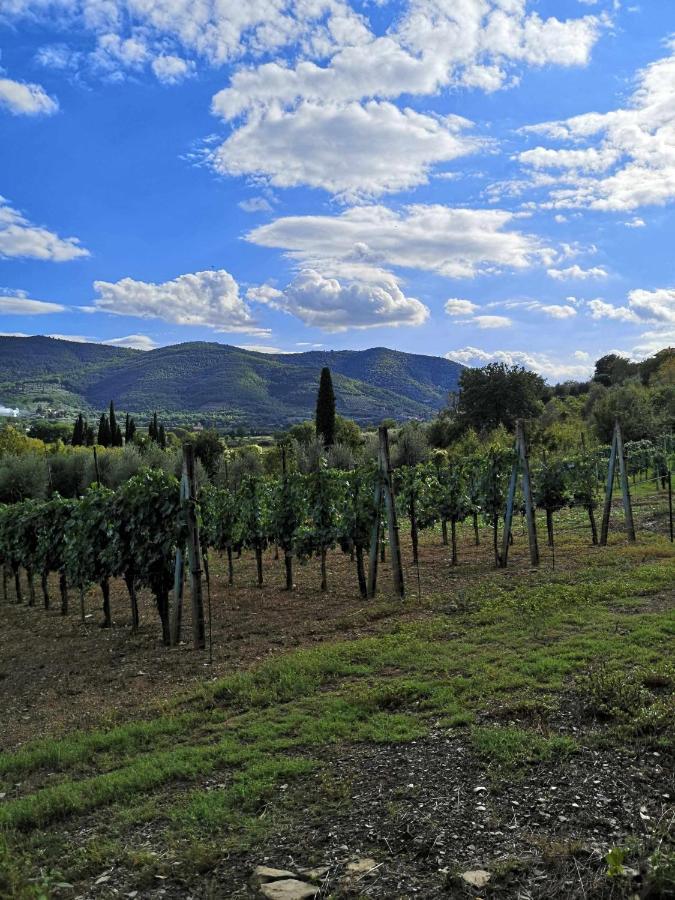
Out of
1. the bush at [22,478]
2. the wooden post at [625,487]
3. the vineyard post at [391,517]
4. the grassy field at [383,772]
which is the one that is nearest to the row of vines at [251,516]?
the vineyard post at [391,517]

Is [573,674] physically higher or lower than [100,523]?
lower

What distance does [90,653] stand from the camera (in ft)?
34.8

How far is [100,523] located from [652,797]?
11349 millimetres

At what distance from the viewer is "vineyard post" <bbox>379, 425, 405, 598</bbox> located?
11672 millimetres

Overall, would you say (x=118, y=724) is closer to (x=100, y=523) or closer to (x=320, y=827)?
(x=320, y=827)

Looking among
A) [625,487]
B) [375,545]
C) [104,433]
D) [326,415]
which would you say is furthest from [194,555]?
[104,433]

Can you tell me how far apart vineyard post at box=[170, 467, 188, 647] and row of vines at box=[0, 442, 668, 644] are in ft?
0.70

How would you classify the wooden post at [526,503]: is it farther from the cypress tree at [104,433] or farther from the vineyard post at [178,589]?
the cypress tree at [104,433]

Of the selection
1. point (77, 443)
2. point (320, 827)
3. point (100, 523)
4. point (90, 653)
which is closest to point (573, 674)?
point (320, 827)

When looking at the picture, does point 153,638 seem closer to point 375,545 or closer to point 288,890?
point 375,545

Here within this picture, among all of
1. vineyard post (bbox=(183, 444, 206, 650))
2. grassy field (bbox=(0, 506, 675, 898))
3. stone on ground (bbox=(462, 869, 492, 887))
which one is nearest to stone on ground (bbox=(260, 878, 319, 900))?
grassy field (bbox=(0, 506, 675, 898))

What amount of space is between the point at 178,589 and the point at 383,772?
586cm

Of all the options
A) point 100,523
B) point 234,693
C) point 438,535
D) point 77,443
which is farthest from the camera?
point 77,443

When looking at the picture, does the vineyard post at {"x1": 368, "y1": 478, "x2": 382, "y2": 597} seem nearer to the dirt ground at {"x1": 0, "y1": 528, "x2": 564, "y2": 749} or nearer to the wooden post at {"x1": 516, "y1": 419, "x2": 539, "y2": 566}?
the dirt ground at {"x1": 0, "y1": 528, "x2": 564, "y2": 749}
